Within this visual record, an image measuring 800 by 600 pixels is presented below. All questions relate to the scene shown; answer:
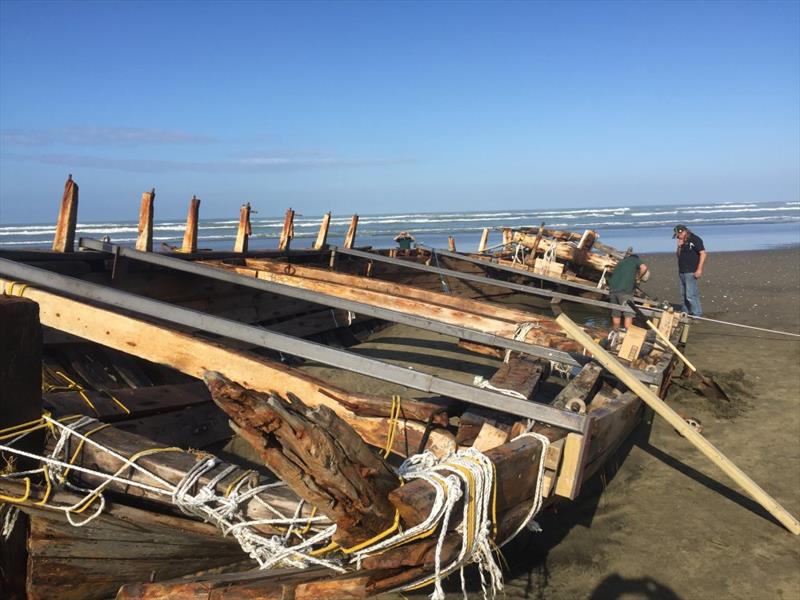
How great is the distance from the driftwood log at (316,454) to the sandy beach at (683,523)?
66.9 inches

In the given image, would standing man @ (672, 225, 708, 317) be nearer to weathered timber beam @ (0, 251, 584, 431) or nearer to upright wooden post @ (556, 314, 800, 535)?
upright wooden post @ (556, 314, 800, 535)

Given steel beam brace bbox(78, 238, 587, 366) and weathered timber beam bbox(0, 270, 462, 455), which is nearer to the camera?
weathered timber beam bbox(0, 270, 462, 455)

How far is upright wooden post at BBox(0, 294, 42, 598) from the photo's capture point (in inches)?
104

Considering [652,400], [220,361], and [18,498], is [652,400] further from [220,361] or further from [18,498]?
[18,498]

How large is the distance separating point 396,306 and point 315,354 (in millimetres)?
2566

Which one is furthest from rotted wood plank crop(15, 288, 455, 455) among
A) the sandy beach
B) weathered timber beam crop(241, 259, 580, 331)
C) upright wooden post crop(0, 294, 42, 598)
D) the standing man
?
the standing man

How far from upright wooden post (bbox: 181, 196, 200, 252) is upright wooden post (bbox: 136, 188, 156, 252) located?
2.06ft

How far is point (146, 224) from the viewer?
6.81 m

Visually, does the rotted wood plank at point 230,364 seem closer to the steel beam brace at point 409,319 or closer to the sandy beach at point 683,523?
the sandy beach at point 683,523

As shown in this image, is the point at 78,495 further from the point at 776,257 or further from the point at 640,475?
the point at 776,257

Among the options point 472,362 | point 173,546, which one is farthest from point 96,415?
point 472,362

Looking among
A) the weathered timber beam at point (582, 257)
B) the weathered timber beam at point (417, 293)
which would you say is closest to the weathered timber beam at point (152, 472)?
the weathered timber beam at point (417, 293)

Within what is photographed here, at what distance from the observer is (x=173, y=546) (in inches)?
106

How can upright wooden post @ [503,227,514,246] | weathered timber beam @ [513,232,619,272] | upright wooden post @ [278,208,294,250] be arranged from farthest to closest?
upright wooden post @ [503,227,514,246] → weathered timber beam @ [513,232,619,272] → upright wooden post @ [278,208,294,250]
